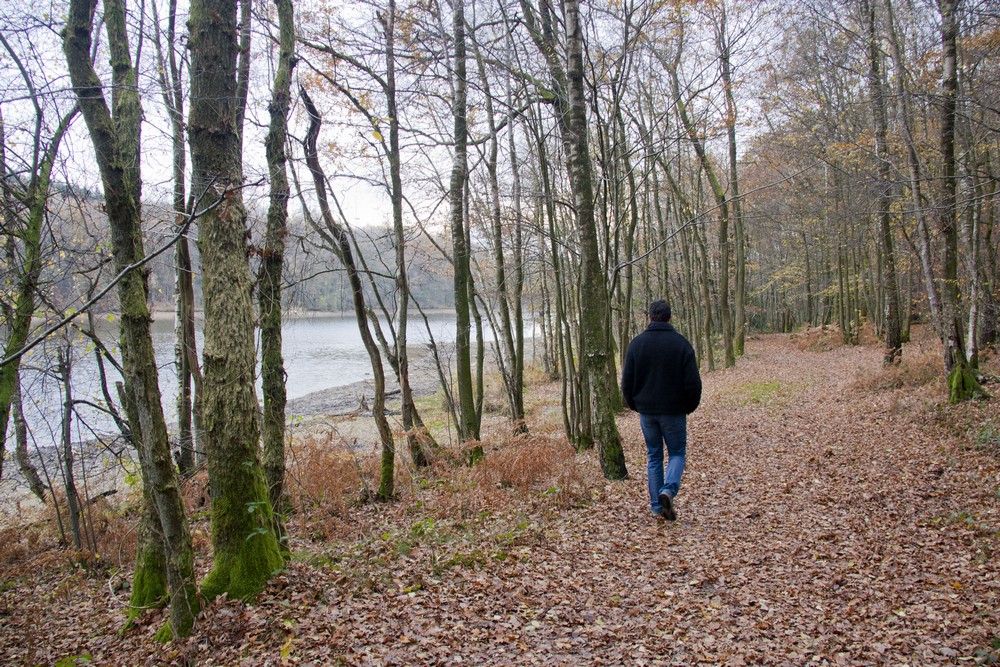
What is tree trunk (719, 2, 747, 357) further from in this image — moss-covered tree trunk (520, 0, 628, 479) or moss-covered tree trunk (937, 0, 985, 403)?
moss-covered tree trunk (520, 0, 628, 479)

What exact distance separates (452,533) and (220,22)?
191 inches

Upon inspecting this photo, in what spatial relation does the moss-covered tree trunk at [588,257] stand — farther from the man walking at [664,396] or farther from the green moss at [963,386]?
the green moss at [963,386]

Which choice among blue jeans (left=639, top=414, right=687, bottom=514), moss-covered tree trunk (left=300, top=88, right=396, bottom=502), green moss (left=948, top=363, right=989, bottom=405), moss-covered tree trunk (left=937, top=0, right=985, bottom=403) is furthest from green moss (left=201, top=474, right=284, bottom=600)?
green moss (left=948, top=363, right=989, bottom=405)

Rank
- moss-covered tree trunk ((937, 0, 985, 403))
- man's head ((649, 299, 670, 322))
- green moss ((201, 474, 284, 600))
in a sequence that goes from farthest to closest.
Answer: moss-covered tree trunk ((937, 0, 985, 403)), man's head ((649, 299, 670, 322)), green moss ((201, 474, 284, 600))

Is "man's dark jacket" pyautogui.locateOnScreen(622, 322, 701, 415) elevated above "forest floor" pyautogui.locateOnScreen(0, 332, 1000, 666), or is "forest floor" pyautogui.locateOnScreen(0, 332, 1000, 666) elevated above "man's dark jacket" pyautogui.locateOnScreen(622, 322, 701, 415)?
"man's dark jacket" pyautogui.locateOnScreen(622, 322, 701, 415)

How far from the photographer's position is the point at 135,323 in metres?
3.53

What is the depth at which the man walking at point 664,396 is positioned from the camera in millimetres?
5555

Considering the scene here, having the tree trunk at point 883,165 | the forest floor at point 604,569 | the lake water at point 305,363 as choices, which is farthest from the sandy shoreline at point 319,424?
the tree trunk at point 883,165

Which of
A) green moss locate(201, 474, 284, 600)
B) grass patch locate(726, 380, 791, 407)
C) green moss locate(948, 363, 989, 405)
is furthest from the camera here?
grass patch locate(726, 380, 791, 407)

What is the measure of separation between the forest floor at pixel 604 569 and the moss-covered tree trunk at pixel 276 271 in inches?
27.5

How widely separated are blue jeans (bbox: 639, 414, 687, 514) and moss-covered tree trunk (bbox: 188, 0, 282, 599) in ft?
11.9

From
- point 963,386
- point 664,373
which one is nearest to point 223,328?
point 664,373

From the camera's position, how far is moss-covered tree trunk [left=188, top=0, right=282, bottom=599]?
4.21m

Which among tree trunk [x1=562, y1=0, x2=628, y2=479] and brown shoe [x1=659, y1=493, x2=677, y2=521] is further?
tree trunk [x1=562, y1=0, x2=628, y2=479]
